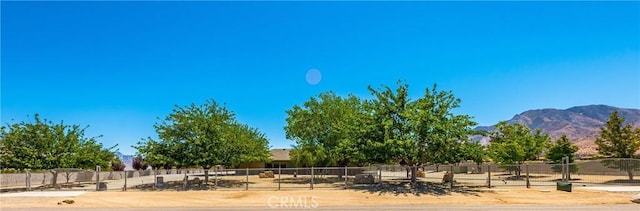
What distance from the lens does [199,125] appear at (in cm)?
3844

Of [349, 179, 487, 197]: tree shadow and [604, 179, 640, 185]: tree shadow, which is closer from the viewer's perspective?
[349, 179, 487, 197]: tree shadow

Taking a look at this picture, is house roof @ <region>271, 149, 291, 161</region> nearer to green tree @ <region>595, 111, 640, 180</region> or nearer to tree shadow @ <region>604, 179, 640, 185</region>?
green tree @ <region>595, 111, 640, 180</region>

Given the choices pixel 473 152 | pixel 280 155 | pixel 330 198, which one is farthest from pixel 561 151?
pixel 280 155

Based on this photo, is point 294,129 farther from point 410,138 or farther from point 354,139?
point 410,138

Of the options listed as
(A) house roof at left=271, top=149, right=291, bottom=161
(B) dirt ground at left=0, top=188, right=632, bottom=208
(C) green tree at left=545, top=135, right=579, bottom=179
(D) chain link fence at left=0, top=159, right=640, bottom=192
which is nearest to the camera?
(B) dirt ground at left=0, top=188, right=632, bottom=208

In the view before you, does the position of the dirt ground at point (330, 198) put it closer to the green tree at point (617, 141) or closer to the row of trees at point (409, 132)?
the row of trees at point (409, 132)

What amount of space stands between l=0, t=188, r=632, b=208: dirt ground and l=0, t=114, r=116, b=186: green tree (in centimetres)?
998

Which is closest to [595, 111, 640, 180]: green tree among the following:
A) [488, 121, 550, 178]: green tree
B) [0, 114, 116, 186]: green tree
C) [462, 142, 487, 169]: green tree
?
[488, 121, 550, 178]: green tree

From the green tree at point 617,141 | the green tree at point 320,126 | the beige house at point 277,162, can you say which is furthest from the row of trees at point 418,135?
the beige house at point 277,162

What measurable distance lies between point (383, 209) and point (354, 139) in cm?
1245

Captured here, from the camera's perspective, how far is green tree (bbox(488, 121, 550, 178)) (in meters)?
49.7

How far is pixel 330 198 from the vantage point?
2736 centimetres

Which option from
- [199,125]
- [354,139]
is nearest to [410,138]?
[354,139]

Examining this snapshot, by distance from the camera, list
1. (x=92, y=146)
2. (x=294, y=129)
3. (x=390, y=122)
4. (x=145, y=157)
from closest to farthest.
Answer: (x=390, y=122) < (x=145, y=157) < (x=92, y=146) < (x=294, y=129)
